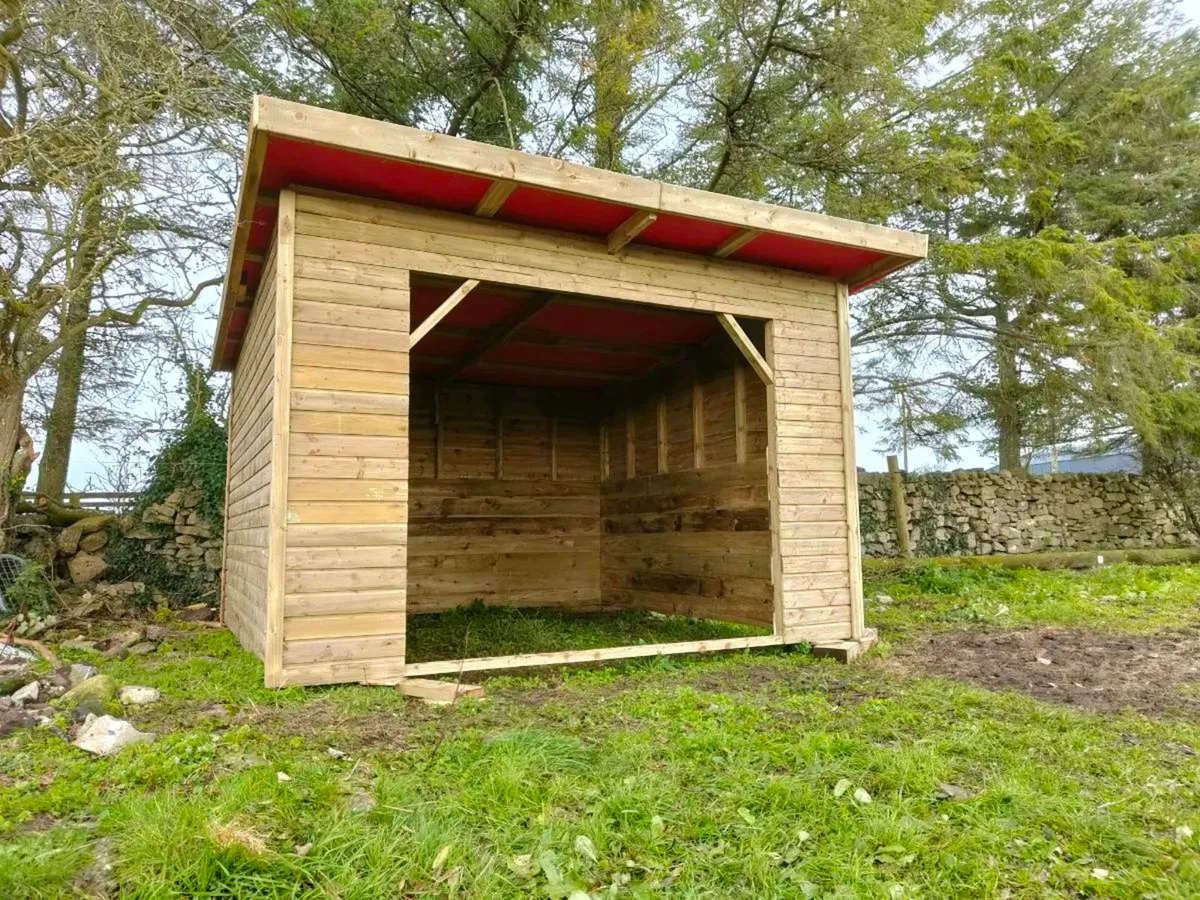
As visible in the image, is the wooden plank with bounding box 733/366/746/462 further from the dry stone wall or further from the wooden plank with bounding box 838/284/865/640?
the dry stone wall

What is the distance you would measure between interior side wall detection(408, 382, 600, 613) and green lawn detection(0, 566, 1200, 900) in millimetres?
4468

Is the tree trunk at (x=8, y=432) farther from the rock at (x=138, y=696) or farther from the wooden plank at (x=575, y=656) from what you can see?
the wooden plank at (x=575, y=656)

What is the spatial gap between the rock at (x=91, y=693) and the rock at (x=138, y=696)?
2.1 inches

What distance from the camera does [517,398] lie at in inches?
376

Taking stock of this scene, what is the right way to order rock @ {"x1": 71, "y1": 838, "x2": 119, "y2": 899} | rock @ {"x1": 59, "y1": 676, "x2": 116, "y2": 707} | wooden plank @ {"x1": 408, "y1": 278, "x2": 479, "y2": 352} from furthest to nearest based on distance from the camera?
wooden plank @ {"x1": 408, "y1": 278, "x2": 479, "y2": 352} → rock @ {"x1": 59, "y1": 676, "x2": 116, "y2": 707} → rock @ {"x1": 71, "y1": 838, "x2": 119, "y2": 899}

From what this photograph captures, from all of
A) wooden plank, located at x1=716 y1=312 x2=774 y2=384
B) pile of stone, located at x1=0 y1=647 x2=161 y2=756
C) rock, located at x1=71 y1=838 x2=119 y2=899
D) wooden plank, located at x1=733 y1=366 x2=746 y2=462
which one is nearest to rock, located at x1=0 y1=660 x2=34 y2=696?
pile of stone, located at x1=0 y1=647 x2=161 y2=756

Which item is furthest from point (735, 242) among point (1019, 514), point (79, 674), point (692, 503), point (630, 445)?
point (1019, 514)

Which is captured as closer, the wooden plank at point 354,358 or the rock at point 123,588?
the wooden plank at point 354,358

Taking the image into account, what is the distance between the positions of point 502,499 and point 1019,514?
842 centimetres

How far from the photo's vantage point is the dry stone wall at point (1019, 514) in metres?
11.6

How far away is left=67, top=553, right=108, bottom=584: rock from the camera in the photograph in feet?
26.1

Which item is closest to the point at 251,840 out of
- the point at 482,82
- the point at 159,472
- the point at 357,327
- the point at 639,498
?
the point at 357,327

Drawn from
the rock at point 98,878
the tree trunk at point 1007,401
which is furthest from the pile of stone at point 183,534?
the tree trunk at point 1007,401

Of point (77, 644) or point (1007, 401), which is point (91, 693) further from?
point (1007, 401)
